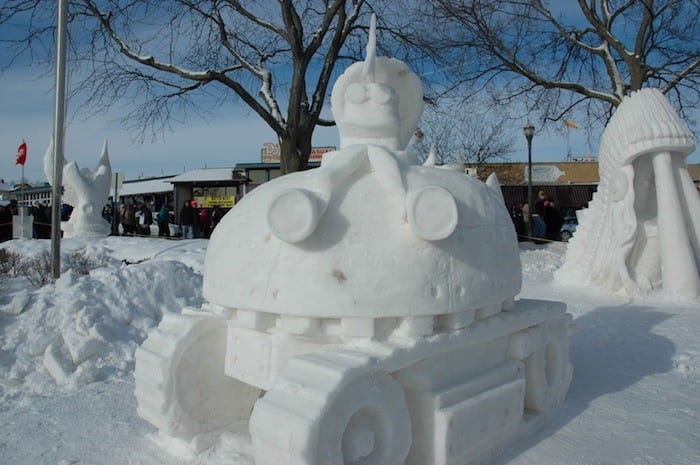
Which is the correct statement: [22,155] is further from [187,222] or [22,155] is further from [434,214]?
[434,214]

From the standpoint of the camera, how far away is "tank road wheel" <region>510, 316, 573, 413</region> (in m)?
3.19

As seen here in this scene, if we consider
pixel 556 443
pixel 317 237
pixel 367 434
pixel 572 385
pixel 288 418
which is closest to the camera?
pixel 288 418

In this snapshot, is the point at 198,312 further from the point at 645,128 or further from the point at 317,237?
the point at 645,128

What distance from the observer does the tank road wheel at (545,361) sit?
3.19m

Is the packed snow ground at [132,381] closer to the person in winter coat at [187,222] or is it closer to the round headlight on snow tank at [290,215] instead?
the round headlight on snow tank at [290,215]

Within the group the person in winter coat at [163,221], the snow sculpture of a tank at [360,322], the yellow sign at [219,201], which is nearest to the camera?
the snow sculpture of a tank at [360,322]

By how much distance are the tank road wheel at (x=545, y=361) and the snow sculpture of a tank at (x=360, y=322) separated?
A: 1.4 inches

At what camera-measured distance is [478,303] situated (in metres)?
2.80

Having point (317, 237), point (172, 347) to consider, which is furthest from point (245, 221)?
point (172, 347)

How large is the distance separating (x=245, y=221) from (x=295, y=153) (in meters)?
9.31

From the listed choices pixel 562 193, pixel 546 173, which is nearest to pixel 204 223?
pixel 562 193

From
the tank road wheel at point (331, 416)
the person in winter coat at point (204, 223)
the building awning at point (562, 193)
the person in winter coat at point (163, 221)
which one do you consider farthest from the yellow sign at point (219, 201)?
the tank road wheel at point (331, 416)

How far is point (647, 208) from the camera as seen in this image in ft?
26.6

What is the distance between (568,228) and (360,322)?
1880 centimetres
